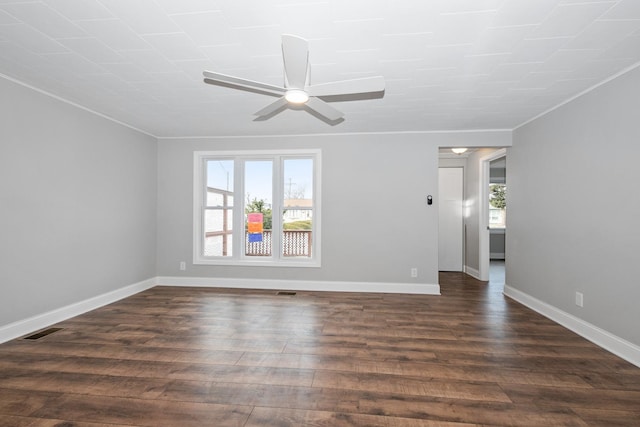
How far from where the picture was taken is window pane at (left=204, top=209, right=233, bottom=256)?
17.8 feet

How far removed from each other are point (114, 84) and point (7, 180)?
133 cm

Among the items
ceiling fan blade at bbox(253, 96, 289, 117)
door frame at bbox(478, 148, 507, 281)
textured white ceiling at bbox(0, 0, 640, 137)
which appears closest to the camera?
textured white ceiling at bbox(0, 0, 640, 137)

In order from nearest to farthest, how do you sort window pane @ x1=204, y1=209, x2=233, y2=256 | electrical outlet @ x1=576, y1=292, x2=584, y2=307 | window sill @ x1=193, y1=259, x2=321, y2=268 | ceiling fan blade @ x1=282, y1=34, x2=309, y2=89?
ceiling fan blade @ x1=282, y1=34, x2=309, y2=89
electrical outlet @ x1=576, y1=292, x2=584, y2=307
window sill @ x1=193, y1=259, x2=321, y2=268
window pane @ x1=204, y1=209, x2=233, y2=256

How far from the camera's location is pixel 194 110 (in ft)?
12.9

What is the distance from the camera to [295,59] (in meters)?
2.03

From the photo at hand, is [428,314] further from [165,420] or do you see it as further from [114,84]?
[114,84]

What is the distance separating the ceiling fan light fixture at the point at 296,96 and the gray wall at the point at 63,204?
8.93 feet

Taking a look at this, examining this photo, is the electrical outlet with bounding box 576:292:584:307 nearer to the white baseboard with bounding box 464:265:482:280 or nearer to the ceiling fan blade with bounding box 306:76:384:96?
the white baseboard with bounding box 464:265:482:280

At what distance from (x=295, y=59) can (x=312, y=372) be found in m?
2.21

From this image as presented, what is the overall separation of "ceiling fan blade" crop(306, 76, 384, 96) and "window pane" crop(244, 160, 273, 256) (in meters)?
3.00

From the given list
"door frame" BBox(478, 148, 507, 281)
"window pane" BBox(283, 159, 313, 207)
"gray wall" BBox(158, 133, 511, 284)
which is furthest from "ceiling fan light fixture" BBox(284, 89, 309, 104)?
"door frame" BBox(478, 148, 507, 281)

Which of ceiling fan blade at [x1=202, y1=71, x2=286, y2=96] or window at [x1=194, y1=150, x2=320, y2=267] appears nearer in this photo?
ceiling fan blade at [x1=202, y1=71, x2=286, y2=96]

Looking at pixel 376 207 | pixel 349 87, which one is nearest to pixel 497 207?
pixel 376 207

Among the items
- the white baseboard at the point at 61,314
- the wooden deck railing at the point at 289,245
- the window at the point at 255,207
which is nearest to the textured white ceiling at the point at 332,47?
the window at the point at 255,207
